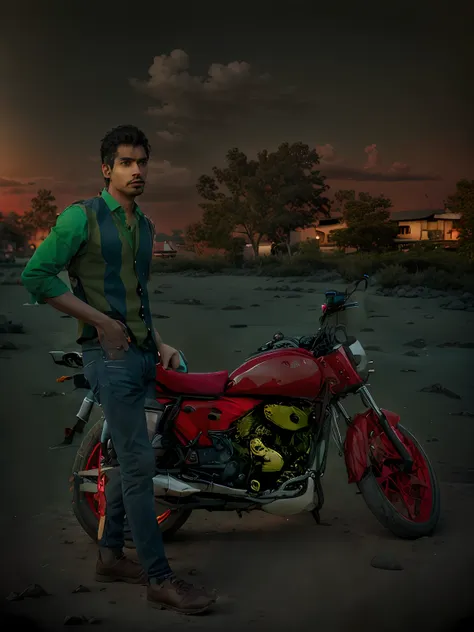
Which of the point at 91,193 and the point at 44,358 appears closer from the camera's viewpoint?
the point at 91,193

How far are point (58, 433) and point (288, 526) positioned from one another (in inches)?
78.9

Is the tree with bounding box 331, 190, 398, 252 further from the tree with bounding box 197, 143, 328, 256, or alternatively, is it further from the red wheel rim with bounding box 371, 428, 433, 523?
the red wheel rim with bounding box 371, 428, 433, 523

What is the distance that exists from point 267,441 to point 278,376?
9.6 inches

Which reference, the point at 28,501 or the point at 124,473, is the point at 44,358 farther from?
the point at 124,473

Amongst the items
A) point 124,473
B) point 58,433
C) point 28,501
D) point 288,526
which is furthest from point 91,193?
point 124,473

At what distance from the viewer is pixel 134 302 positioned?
2754 mm

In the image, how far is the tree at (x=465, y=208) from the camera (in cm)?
697

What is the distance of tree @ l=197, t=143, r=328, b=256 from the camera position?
6500mm

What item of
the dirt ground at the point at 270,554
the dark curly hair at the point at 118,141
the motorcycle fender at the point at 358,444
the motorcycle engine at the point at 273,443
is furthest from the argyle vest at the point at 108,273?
the motorcycle fender at the point at 358,444

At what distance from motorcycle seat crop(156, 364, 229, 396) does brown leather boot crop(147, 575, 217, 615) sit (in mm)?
682

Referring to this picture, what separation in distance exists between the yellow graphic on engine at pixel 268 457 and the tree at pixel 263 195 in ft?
11.0

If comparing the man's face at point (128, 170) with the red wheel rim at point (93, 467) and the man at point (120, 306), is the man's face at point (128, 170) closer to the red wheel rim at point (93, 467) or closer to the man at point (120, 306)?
the man at point (120, 306)

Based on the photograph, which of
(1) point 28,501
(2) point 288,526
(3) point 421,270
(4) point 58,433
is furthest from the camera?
(3) point 421,270

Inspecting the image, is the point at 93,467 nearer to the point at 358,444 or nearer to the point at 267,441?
the point at 267,441
